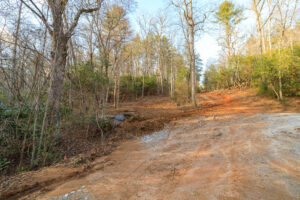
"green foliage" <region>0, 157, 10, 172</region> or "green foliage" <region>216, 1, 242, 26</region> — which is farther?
"green foliage" <region>216, 1, 242, 26</region>

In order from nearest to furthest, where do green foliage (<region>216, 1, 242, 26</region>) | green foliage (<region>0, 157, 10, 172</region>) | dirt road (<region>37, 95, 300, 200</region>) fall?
dirt road (<region>37, 95, 300, 200</region>), green foliage (<region>0, 157, 10, 172</region>), green foliage (<region>216, 1, 242, 26</region>)

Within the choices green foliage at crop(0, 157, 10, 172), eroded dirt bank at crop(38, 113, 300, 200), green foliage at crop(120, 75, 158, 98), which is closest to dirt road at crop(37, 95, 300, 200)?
eroded dirt bank at crop(38, 113, 300, 200)

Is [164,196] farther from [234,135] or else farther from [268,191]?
[234,135]

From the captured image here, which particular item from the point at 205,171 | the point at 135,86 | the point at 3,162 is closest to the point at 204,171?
the point at 205,171

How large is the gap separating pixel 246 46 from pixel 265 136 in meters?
21.4

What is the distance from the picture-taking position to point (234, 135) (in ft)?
12.2

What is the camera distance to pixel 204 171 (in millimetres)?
2234

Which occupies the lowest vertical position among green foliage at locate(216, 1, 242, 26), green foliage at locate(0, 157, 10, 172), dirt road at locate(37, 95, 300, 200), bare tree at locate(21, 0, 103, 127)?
green foliage at locate(0, 157, 10, 172)

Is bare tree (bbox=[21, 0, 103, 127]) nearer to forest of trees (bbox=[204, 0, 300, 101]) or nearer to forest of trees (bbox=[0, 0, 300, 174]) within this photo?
forest of trees (bbox=[0, 0, 300, 174])

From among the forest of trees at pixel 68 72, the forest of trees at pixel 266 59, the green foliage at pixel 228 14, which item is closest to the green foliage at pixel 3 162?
the forest of trees at pixel 68 72

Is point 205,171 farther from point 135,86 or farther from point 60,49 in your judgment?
point 135,86

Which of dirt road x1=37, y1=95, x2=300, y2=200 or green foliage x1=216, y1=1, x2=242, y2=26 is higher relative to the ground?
green foliage x1=216, y1=1, x2=242, y2=26

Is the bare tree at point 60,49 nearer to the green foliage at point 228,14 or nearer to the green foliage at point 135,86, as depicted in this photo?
the green foliage at point 135,86

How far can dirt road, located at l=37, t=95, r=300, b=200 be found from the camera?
172 cm
